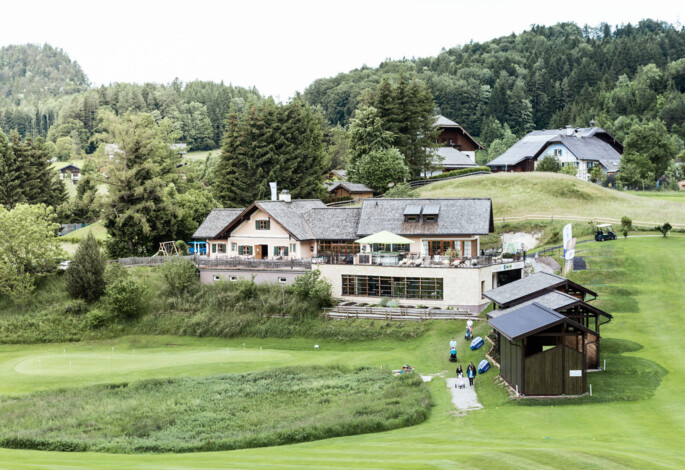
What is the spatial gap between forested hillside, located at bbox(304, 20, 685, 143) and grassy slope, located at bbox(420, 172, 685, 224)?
51476 millimetres

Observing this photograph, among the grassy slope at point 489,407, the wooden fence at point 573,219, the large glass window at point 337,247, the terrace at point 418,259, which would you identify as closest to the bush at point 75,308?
the grassy slope at point 489,407

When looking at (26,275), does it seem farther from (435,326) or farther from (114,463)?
(114,463)

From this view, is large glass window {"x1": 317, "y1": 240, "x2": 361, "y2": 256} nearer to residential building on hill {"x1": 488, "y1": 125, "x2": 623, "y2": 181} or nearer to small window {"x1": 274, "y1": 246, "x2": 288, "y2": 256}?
small window {"x1": 274, "y1": 246, "x2": 288, "y2": 256}

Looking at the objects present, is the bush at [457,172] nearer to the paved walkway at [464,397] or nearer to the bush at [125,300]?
the bush at [125,300]

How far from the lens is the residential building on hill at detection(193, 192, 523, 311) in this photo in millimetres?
45406

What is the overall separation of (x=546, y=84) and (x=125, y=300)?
12686 cm

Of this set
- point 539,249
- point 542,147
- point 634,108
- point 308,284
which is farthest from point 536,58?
point 308,284

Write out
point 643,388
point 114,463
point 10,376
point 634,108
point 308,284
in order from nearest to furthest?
point 114,463
point 643,388
point 10,376
point 308,284
point 634,108

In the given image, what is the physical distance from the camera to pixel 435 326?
4178 cm

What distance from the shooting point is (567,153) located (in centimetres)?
8775

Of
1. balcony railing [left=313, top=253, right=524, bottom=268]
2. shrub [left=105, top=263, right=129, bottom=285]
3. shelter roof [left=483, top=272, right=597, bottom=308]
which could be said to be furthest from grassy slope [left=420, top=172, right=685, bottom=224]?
shrub [left=105, top=263, right=129, bottom=285]

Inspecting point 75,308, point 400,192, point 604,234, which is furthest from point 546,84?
point 75,308

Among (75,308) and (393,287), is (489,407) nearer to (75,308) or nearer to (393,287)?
(393,287)

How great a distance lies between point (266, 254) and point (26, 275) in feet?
55.4
